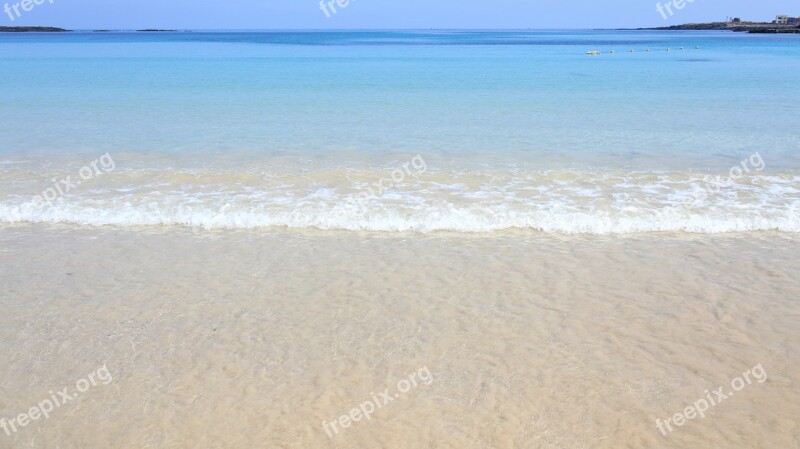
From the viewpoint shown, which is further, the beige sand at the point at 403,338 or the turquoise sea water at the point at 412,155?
the turquoise sea water at the point at 412,155

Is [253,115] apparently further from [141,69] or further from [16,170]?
[141,69]

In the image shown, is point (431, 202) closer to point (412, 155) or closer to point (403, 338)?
point (412, 155)

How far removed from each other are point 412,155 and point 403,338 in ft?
25.4

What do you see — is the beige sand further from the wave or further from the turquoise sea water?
the turquoise sea water

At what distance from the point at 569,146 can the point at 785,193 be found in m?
4.63

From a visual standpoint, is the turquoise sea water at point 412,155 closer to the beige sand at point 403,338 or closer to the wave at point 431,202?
the wave at point 431,202

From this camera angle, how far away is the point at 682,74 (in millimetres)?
32781

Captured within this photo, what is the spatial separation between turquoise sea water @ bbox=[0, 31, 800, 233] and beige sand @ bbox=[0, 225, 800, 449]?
3.38 ft

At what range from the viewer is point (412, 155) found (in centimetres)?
1261

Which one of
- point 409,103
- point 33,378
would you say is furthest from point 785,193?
point 409,103

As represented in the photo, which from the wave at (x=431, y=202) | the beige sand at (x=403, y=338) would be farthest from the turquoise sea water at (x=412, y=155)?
the beige sand at (x=403, y=338)

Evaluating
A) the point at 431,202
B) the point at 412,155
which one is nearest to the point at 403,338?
the point at 431,202

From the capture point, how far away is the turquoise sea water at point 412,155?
28.5 feet

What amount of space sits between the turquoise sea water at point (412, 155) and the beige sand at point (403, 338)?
1.03 m
